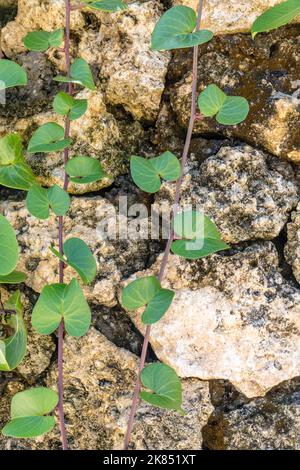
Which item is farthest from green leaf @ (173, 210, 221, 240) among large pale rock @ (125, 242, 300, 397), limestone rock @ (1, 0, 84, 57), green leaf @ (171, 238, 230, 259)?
limestone rock @ (1, 0, 84, 57)

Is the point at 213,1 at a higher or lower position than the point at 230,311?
higher

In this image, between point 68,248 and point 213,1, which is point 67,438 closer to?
point 68,248

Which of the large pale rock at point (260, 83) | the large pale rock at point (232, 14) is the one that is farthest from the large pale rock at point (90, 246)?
the large pale rock at point (232, 14)

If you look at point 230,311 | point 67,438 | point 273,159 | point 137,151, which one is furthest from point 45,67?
point 67,438

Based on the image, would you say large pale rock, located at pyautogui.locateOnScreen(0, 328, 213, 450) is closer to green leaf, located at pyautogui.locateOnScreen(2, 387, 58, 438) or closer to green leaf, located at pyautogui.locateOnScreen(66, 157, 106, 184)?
green leaf, located at pyautogui.locateOnScreen(2, 387, 58, 438)

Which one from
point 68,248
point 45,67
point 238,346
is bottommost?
point 238,346
